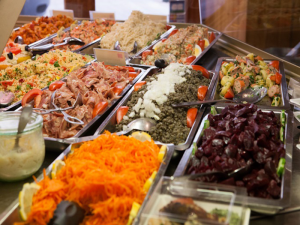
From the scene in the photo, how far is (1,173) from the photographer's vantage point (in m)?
1.76

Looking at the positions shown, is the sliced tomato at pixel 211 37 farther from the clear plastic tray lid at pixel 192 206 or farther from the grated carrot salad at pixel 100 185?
the clear plastic tray lid at pixel 192 206

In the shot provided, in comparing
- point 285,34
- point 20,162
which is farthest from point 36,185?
point 285,34

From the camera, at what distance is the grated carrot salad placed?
56.1 inches

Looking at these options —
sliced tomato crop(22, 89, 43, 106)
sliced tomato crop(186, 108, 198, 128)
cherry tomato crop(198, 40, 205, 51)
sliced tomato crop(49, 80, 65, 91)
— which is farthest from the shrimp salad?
sliced tomato crop(22, 89, 43, 106)

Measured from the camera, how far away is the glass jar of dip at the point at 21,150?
170cm

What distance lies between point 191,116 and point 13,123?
120 centimetres

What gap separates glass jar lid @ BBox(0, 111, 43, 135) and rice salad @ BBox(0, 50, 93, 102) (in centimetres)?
105

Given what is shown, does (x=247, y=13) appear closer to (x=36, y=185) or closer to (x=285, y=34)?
(x=285, y=34)

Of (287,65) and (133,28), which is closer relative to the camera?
(287,65)

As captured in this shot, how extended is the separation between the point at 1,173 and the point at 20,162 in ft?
0.44

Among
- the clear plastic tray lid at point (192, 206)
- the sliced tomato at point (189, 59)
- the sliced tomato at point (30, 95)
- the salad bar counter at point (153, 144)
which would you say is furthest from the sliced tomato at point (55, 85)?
the clear plastic tray lid at point (192, 206)

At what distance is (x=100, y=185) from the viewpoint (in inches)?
57.5

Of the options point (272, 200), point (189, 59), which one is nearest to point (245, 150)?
point (272, 200)

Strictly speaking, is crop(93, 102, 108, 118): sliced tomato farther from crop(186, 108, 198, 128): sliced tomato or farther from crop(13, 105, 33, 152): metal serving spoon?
crop(13, 105, 33, 152): metal serving spoon
